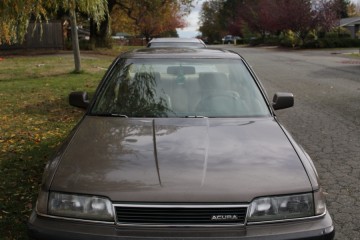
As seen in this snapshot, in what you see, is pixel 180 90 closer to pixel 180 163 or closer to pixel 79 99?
pixel 79 99

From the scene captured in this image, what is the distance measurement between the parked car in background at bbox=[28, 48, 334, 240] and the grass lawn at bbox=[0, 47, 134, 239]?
4.10 feet

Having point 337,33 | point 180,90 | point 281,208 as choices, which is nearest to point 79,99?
point 180,90

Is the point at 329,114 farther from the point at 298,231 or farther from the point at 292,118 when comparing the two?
the point at 298,231

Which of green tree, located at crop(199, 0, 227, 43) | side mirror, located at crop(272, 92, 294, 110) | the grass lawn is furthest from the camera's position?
green tree, located at crop(199, 0, 227, 43)

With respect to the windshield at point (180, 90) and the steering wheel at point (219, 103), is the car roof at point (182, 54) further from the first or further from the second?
the steering wheel at point (219, 103)

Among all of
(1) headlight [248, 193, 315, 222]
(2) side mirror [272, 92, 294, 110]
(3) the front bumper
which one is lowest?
(3) the front bumper

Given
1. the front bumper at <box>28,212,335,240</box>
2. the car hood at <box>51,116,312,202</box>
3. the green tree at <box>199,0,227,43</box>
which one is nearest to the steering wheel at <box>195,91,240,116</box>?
the car hood at <box>51,116,312,202</box>

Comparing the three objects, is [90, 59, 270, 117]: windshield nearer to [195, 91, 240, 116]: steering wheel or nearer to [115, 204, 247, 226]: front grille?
[195, 91, 240, 116]: steering wheel

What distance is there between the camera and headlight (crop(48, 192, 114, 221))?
2.63 metres

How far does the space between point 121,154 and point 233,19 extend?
8758 cm

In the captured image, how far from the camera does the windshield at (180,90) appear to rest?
394 cm

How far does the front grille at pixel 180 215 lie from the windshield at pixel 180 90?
1.35 m

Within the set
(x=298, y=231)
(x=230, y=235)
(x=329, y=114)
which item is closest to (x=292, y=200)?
(x=298, y=231)

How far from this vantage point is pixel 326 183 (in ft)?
16.6
